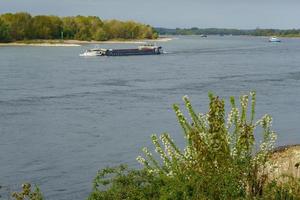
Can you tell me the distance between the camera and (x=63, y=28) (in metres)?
158

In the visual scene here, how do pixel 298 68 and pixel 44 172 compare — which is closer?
pixel 44 172

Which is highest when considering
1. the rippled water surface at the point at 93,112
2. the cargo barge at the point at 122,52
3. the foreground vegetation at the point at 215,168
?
the foreground vegetation at the point at 215,168

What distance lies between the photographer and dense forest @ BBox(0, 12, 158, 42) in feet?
486

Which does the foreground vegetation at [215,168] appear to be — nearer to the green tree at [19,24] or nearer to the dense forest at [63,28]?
the dense forest at [63,28]

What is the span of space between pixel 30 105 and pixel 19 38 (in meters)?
117

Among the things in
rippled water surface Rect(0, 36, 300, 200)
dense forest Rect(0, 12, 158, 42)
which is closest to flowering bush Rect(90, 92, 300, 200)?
rippled water surface Rect(0, 36, 300, 200)

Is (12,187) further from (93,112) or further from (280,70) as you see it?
(280,70)

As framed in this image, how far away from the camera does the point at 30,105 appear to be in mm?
36156

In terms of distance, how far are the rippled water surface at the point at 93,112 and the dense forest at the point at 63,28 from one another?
86.2m

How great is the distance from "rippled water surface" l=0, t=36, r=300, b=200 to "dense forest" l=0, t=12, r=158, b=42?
8623 cm

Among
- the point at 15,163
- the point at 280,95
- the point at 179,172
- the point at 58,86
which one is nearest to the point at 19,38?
the point at 58,86

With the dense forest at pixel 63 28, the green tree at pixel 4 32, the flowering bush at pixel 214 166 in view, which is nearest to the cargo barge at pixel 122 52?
the green tree at pixel 4 32

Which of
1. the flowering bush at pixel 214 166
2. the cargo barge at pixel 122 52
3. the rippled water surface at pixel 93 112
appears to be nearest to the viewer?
the flowering bush at pixel 214 166

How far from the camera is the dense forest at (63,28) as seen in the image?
486 ft
